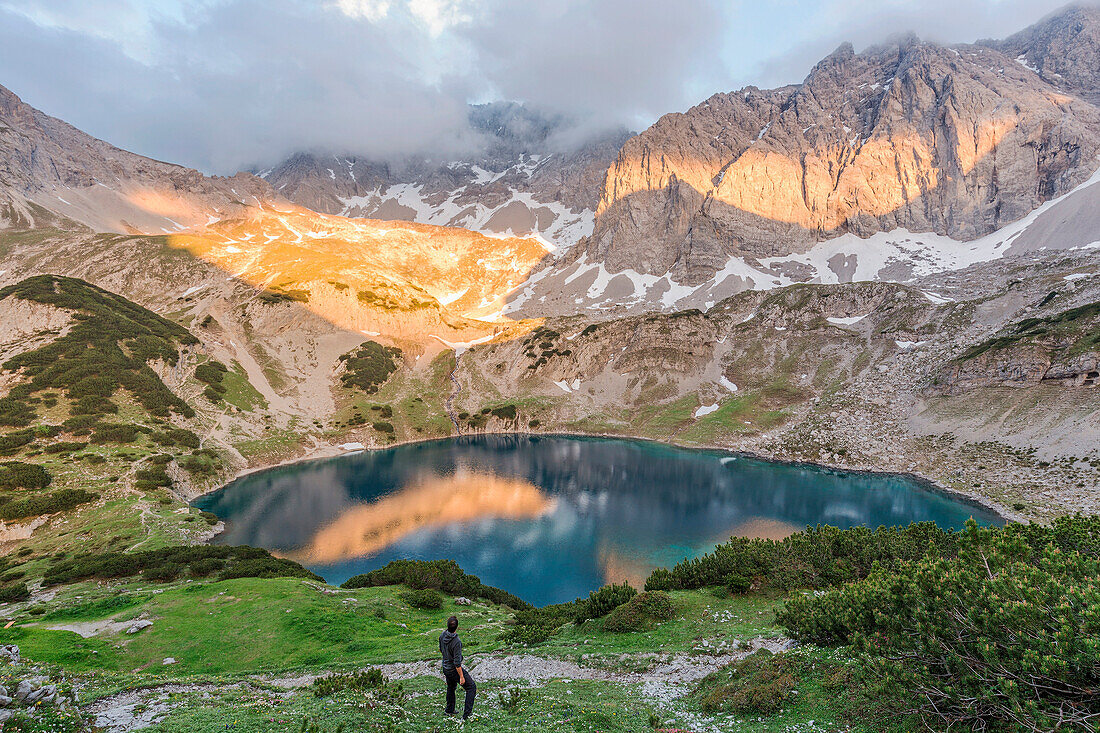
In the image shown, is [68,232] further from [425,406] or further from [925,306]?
[925,306]

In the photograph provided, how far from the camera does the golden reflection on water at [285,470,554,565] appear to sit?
52.0 metres

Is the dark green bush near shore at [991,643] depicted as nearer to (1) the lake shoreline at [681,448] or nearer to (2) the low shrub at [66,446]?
(1) the lake shoreline at [681,448]

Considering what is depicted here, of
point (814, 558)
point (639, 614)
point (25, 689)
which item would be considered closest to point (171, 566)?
point (25, 689)

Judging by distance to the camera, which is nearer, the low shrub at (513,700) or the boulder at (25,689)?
the boulder at (25,689)

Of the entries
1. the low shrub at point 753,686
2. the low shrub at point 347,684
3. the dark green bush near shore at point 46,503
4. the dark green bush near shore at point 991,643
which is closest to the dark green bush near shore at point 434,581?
the low shrub at point 347,684

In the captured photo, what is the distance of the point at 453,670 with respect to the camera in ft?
36.3

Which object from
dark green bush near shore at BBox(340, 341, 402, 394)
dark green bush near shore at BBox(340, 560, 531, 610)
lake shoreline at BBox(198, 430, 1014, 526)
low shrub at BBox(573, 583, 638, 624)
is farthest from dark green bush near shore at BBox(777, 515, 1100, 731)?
dark green bush near shore at BBox(340, 341, 402, 394)

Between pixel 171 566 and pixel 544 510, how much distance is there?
4093 cm

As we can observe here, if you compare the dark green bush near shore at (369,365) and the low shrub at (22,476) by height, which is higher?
the dark green bush near shore at (369,365)

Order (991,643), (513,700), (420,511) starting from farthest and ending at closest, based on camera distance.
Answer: (420,511) → (513,700) → (991,643)

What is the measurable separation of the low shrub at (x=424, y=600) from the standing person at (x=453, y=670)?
877 inches

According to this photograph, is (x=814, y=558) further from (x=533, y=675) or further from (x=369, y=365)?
(x=369, y=365)

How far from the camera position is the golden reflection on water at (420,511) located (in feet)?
171

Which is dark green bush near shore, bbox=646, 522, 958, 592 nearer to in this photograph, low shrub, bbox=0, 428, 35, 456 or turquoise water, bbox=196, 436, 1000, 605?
turquoise water, bbox=196, 436, 1000, 605
